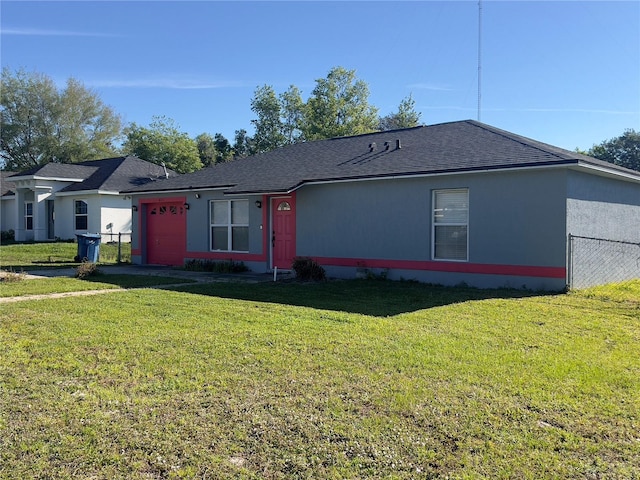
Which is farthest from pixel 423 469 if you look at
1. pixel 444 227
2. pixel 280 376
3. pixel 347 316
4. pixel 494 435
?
pixel 444 227

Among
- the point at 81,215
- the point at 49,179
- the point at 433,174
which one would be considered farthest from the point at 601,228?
the point at 49,179

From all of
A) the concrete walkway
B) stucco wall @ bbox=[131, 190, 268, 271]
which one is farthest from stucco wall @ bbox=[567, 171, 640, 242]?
stucco wall @ bbox=[131, 190, 268, 271]

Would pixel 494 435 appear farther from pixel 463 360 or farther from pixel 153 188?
pixel 153 188

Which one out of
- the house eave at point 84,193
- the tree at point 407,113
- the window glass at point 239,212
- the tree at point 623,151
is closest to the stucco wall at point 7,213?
the house eave at point 84,193

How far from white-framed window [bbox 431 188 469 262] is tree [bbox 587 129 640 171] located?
38.9 m

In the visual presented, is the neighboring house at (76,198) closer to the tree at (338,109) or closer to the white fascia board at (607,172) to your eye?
the tree at (338,109)

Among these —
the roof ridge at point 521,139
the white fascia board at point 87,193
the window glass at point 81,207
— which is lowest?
the window glass at point 81,207

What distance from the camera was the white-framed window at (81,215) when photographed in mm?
25719

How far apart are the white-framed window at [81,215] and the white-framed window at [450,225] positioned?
19078mm

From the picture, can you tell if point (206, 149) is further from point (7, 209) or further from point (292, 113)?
point (7, 209)

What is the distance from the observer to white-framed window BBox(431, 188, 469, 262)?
12156 millimetres

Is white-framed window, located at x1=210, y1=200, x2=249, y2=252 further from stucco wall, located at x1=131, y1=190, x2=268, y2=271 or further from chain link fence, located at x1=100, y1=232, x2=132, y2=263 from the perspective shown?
chain link fence, located at x1=100, y1=232, x2=132, y2=263

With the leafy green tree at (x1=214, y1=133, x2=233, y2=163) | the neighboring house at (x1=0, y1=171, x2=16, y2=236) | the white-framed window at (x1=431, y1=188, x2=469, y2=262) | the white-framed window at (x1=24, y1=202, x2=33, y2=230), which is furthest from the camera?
the leafy green tree at (x1=214, y1=133, x2=233, y2=163)

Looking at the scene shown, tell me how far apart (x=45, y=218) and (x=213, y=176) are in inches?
564
